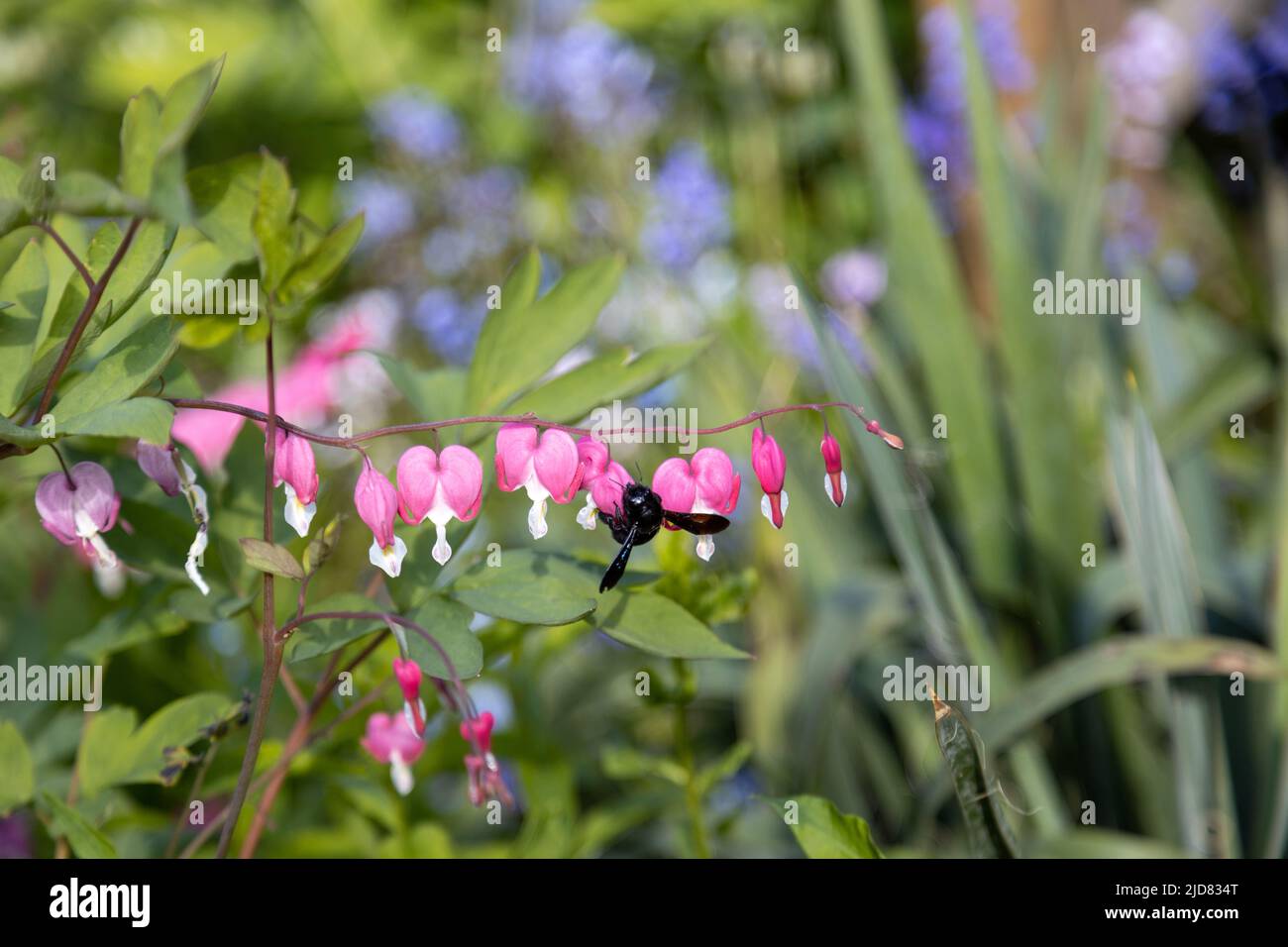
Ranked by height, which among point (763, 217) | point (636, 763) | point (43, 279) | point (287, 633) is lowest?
point (636, 763)

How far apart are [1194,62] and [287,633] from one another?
78.7 inches

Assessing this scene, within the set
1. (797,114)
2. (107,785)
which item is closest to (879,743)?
(107,785)

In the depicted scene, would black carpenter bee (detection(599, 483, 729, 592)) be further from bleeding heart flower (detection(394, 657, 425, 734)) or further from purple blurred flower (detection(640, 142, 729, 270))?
purple blurred flower (detection(640, 142, 729, 270))

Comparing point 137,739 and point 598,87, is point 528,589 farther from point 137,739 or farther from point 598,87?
point 598,87

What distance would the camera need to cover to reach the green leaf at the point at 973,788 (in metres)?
0.53

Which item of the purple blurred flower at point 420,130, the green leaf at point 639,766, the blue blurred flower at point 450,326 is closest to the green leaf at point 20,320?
the green leaf at point 639,766

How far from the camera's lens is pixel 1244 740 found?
938 mm

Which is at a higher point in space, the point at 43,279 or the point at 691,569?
the point at 43,279

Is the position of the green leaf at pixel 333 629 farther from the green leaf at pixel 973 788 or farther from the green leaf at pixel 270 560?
the green leaf at pixel 973 788

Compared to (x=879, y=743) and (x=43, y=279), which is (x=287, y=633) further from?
(x=879, y=743)

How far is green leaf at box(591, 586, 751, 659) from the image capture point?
0.49 meters

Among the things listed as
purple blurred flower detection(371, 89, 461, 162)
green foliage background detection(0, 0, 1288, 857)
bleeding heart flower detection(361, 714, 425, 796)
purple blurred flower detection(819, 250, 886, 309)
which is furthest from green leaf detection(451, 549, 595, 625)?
purple blurred flower detection(371, 89, 461, 162)

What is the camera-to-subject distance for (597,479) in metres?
0.50

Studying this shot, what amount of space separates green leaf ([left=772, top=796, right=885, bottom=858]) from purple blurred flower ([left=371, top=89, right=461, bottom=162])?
180 cm
